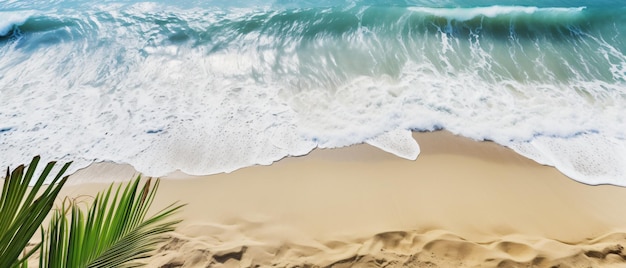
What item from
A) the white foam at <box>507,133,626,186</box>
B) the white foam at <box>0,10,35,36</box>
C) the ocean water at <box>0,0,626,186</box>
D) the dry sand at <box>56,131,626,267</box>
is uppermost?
the white foam at <box>0,10,35,36</box>

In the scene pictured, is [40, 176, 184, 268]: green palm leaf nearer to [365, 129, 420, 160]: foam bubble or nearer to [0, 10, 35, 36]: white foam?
[365, 129, 420, 160]: foam bubble

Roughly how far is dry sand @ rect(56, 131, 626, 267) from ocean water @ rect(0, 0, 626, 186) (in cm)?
35

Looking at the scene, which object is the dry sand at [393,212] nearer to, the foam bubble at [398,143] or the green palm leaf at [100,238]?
the foam bubble at [398,143]

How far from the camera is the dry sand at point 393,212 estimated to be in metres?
3.34

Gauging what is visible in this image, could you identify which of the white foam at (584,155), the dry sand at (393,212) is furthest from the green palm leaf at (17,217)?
the white foam at (584,155)

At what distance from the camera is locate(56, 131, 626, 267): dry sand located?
334 centimetres

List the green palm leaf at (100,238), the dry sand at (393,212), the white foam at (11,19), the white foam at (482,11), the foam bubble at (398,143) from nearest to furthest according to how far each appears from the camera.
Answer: the green palm leaf at (100,238) < the dry sand at (393,212) < the foam bubble at (398,143) < the white foam at (11,19) < the white foam at (482,11)

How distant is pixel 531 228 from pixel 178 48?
7841 millimetres

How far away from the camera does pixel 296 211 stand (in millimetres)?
3963

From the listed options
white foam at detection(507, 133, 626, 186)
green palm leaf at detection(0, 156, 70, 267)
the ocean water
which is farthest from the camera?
the ocean water

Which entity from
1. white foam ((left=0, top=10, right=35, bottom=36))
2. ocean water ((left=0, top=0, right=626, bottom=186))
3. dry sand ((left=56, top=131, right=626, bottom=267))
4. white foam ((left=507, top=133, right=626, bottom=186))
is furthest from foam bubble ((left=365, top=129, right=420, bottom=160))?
white foam ((left=0, top=10, right=35, bottom=36))

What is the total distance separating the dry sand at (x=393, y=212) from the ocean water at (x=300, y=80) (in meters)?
0.35

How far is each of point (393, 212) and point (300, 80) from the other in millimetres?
3661

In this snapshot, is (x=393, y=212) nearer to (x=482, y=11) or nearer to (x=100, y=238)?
(x=100, y=238)
